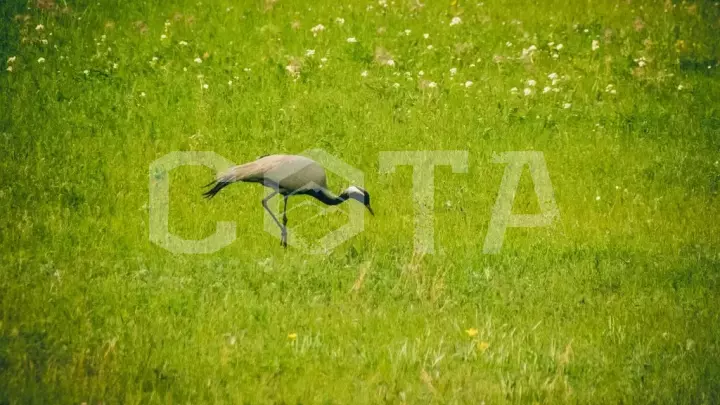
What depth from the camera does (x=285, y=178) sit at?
9.36 meters

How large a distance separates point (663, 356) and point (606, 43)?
846cm

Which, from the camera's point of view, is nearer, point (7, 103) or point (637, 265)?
point (637, 265)

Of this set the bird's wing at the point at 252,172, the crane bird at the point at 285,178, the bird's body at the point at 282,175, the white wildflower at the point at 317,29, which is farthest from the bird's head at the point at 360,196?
the white wildflower at the point at 317,29

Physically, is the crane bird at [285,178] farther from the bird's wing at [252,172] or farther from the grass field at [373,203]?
the grass field at [373,203]

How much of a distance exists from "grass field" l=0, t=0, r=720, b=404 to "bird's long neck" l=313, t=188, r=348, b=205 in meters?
0.33

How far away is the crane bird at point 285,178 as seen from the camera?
936cm

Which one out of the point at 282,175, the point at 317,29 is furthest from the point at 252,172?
the point at 317,29

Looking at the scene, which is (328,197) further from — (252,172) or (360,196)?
(252,172)

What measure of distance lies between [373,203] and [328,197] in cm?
105

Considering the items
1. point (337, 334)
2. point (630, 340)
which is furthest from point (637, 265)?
point (337, 334)

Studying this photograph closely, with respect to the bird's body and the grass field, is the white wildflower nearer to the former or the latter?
the grass field

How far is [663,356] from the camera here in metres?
7.26

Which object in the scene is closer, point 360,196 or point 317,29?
point 360,196

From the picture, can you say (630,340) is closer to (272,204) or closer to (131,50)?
(272,204)
